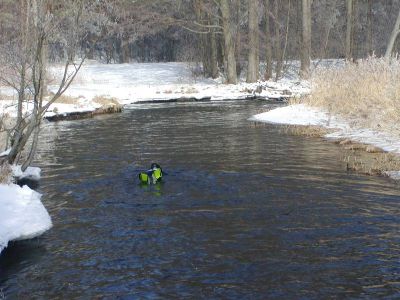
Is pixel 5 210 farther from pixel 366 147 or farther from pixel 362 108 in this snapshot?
pixel 362 108

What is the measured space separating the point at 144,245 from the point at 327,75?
47.8ft

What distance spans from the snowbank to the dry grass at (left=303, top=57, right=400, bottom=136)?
968cm

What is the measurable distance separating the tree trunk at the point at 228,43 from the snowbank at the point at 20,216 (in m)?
30.0

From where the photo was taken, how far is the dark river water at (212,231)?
588cm

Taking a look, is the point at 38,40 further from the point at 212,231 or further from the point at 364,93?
the point at 364,93

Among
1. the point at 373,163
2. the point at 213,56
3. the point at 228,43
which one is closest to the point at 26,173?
the point at 373,163

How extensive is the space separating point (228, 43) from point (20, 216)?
3102cm

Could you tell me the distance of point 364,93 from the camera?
1712 centimetres

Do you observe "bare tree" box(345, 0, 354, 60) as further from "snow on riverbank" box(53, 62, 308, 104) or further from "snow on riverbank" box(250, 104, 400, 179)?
"snow on riverbank" box(250, 104, 400, 179)

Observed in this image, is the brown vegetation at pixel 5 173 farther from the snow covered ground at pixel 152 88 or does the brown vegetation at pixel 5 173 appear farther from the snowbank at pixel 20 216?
the snow covered ground at pixel 152 88

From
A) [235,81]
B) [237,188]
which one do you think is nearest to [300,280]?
[237,188]

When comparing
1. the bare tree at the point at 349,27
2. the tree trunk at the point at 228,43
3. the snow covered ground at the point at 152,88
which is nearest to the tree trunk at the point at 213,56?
the snow covered ground at the point at 152,88

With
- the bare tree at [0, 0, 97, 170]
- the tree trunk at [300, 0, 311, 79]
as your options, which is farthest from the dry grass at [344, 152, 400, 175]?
the tree trunk at [300, 0, 311, 79]

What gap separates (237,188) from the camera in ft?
32.6
